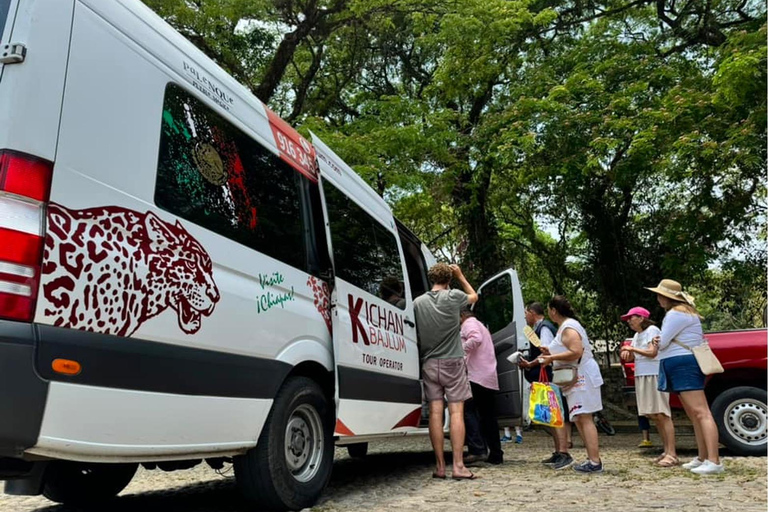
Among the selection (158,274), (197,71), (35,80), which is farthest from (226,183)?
(35,80)

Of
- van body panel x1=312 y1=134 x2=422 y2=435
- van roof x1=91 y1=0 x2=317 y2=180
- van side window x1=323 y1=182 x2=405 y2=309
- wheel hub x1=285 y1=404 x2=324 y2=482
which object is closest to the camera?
van roof x1=91 y1=0 x2=317 y2=180

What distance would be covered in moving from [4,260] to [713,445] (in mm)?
5454

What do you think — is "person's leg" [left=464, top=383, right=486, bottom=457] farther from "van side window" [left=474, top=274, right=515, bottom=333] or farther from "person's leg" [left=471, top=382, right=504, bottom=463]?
"van side window" [left=474, top=274, right=515, bottom=333]

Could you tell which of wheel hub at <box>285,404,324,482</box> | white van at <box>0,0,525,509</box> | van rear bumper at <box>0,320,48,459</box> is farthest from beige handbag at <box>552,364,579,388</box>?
van rear bumper at <box>0,320,48,459</box>

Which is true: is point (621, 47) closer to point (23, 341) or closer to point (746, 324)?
point (746, 324)

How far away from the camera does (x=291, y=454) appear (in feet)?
12.6

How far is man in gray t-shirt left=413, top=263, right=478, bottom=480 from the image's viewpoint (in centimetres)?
536

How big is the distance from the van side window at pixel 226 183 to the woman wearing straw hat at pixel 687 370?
345 centimetres

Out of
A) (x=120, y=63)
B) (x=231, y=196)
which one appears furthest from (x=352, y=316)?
(x=120, y=63)

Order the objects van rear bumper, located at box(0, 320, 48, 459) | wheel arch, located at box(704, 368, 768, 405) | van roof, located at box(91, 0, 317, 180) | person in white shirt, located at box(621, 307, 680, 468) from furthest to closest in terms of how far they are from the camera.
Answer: wheel arch, located at box(704, 368, 768, 405) < person in white shirt, located at box(621, 307, 680, 468) < van roof, located at box(91, 0, 317, 180) < van rear bumper, located at box(0, 320, 48, 459)

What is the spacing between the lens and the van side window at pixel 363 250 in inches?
176

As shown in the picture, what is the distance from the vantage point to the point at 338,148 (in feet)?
33.4

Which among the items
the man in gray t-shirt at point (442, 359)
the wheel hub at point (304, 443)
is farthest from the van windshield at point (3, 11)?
the man in gray t-shirt at point (442, 359)

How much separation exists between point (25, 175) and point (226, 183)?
3.93 ft
